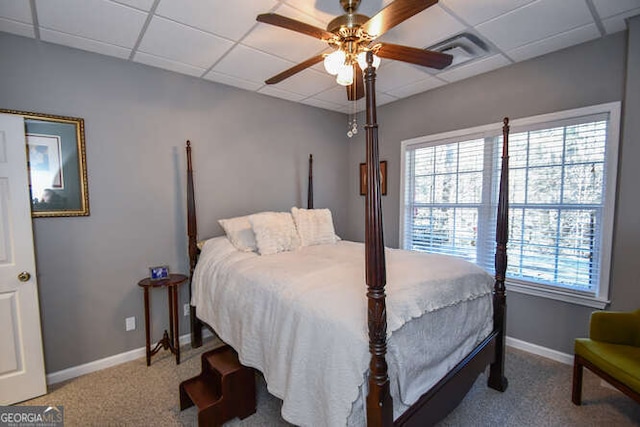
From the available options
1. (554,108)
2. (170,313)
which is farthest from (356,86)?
(170,313)

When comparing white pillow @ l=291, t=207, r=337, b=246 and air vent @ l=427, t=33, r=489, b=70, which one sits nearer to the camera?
air vent @ l=427, t=33, r=489, b=70

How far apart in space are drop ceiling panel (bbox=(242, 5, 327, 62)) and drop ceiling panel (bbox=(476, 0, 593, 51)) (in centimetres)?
124

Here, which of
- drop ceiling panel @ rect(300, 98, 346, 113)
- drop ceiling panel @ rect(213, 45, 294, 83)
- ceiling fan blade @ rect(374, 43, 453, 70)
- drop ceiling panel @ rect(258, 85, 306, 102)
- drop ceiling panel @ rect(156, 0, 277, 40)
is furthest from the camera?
drop ceiling panel @ rect(300, 98, 346, 113)

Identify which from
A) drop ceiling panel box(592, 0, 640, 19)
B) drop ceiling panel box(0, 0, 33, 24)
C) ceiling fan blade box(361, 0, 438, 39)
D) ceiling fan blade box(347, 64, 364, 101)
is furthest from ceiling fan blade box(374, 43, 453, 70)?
drop ceiling panel box(0, 0, 33, 24)

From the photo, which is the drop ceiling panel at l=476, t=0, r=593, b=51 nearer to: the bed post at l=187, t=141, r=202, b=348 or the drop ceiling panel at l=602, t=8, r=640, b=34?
the drop ceiling panel at l=602, t=8, r=640, b=34

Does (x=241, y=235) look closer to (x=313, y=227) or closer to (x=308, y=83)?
(x=313, y=227)

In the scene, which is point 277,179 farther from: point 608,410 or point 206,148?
point 608,410

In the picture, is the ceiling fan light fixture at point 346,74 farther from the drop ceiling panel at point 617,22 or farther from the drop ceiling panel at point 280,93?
the drop ceiling panel at point 617,22

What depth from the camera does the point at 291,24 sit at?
1.58m

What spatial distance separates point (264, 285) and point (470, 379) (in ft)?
4.63

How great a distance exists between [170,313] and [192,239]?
70 cm

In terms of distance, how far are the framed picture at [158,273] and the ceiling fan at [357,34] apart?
2.14 meters

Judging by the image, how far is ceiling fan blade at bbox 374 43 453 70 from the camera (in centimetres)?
172

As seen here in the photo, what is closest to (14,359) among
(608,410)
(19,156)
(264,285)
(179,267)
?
(179,267)
